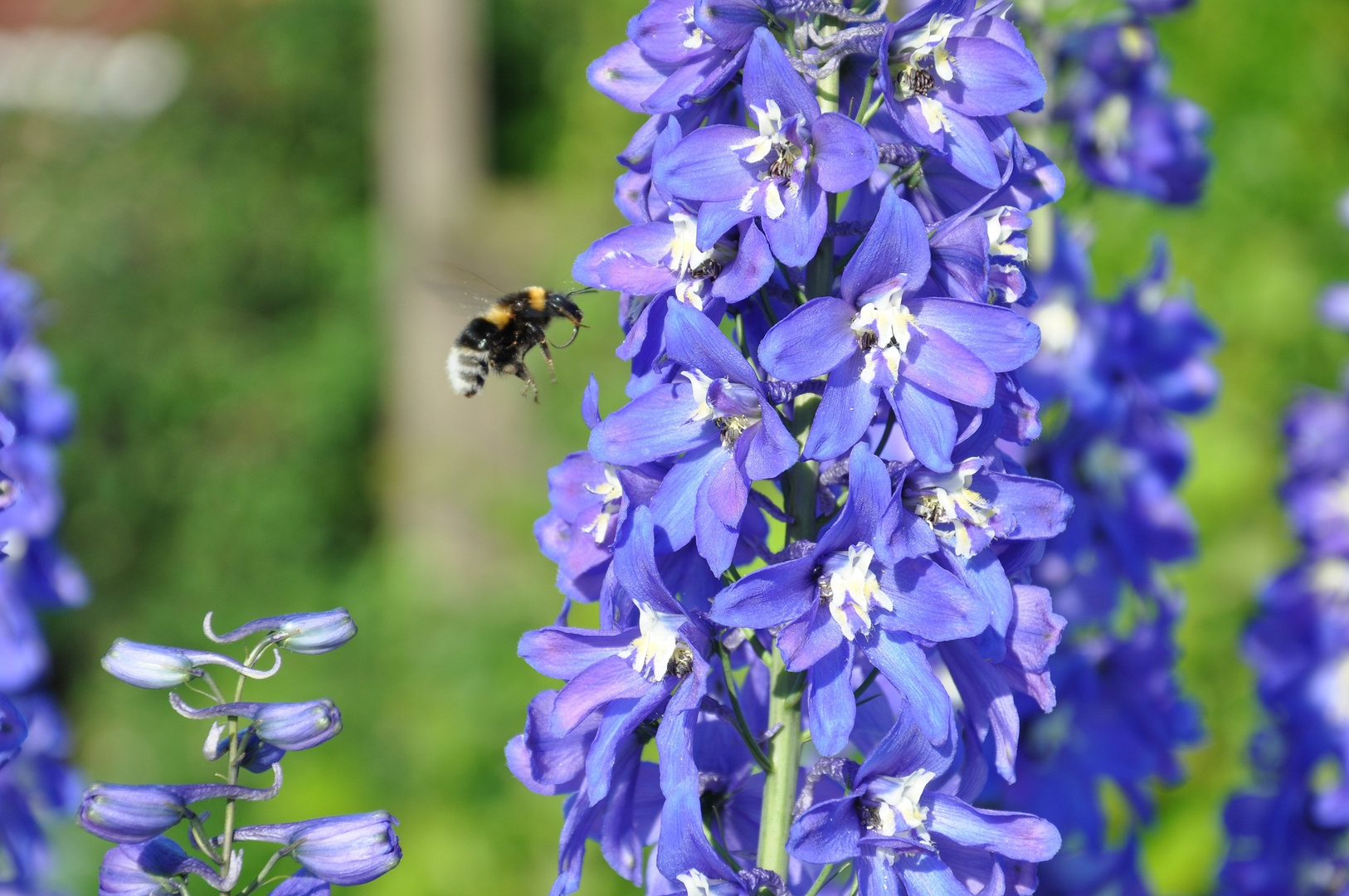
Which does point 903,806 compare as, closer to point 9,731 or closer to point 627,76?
point 627,76

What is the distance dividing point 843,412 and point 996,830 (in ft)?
1.84

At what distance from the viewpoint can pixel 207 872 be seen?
1.63 m

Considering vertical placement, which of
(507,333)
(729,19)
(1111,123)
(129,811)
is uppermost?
(729,19)

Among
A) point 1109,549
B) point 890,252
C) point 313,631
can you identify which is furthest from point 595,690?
point 1109,549

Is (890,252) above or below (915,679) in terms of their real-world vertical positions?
above

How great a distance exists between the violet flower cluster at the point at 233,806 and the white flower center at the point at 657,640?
36cm

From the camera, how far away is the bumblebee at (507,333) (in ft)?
10.9

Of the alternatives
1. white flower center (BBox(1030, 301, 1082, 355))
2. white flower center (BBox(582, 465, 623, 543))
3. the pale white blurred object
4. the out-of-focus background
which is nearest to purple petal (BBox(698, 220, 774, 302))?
white flower center (BBox(582, 465, 623, 543))

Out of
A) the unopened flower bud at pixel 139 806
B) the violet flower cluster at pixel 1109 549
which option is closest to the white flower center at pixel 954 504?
the unopened flower bud at pixel 139 806

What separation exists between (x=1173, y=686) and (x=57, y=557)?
2.53 meters

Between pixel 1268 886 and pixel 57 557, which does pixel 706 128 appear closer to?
pixel 57 557

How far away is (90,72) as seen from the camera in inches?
351

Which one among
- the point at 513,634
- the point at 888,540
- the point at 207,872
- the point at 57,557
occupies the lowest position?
the point at 513,634

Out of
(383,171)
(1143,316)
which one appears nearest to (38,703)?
(1143,316)
